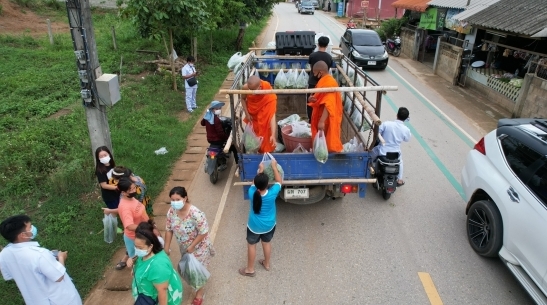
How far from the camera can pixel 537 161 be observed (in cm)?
400

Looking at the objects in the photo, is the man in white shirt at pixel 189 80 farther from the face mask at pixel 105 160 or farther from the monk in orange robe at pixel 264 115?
the face mask at pixel 105 160

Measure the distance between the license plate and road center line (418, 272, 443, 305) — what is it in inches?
66.6

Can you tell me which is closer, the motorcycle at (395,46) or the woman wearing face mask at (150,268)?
the woman wearing face mask at (150,268)

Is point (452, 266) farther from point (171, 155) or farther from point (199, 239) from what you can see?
point (171, 155)

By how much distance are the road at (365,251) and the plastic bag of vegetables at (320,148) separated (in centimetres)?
120

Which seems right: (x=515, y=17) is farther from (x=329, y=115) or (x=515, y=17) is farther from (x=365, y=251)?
(x=365, y=251)

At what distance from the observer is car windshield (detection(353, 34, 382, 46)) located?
1592 cm

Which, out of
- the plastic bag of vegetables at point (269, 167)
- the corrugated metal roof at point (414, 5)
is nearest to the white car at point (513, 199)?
the plastic bag of vegetables at point (269, 167)

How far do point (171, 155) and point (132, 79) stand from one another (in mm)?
5624

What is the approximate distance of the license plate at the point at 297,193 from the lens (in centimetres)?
477

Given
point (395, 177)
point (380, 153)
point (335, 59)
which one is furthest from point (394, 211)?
point (335, 59)

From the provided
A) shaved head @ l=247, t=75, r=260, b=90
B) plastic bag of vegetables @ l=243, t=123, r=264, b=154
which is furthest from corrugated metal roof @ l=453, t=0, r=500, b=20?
plastic bag of vegetables @ l=243, t=123, r=264, b=154

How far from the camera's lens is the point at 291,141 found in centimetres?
545

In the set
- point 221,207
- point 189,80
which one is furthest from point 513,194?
point 189,80
